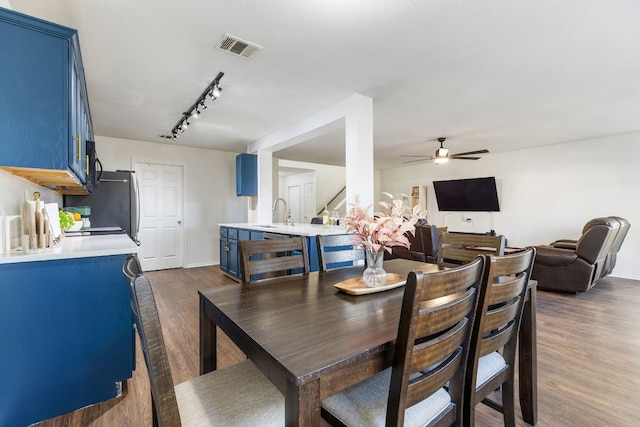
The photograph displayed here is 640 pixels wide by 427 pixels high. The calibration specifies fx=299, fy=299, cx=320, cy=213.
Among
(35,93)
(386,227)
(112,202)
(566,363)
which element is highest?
(35,93)

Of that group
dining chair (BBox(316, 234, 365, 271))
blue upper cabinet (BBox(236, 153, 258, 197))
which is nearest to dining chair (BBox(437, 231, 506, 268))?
dining chair (BBox(316, 234, 365, 271))

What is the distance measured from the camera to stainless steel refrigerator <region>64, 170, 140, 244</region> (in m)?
3.82

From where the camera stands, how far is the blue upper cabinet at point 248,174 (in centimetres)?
555

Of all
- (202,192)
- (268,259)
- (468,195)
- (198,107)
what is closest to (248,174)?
(202,192)

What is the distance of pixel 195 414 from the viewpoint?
99 centimetres

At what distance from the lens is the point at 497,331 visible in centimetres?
138

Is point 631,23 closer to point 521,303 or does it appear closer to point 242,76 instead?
point 521,303

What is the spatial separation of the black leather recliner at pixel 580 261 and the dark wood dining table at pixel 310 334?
10.3 ft

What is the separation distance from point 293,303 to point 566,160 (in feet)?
21.9

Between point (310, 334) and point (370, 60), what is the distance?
91.9 inches

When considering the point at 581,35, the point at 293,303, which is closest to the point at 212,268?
the point at 293,303

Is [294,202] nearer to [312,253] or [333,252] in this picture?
[312,253]

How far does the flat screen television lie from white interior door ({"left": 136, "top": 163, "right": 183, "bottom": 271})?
5999 mm

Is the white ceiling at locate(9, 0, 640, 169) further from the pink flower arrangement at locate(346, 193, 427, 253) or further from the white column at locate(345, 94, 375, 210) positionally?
the pink flower arrangement at locate(346, 193, 427, 253)
